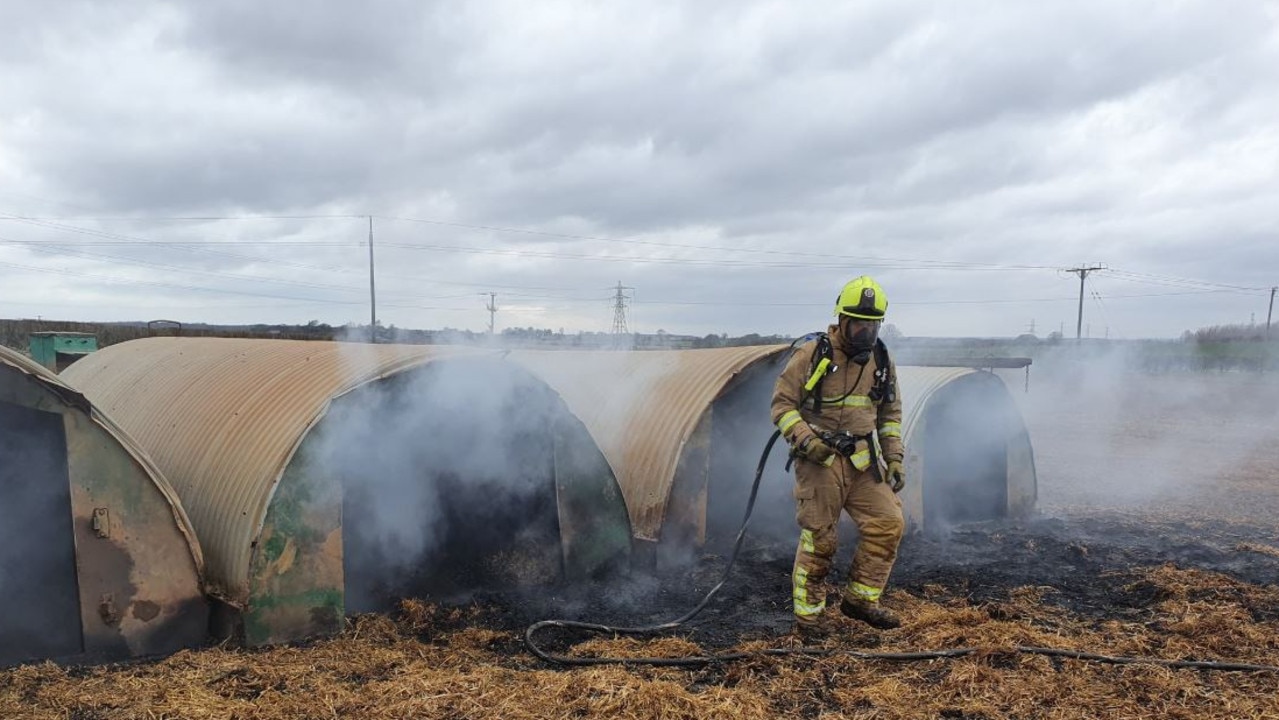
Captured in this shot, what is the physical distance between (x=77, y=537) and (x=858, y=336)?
189 inches

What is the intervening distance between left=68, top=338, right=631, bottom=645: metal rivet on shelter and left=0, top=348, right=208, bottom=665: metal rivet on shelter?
1.51 feet

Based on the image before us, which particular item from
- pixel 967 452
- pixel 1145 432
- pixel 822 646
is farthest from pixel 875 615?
pixel 1145 432

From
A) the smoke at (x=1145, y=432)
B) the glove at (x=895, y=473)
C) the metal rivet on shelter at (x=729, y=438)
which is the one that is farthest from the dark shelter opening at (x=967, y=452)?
the glove at (x=895, y=473)

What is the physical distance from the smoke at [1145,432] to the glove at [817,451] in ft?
25.9

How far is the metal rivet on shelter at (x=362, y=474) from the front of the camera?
206 inches

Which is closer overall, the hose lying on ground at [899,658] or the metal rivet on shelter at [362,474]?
the hose lying on ground at [899,658]

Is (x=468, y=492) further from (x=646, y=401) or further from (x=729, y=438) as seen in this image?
(x=729, y=438)

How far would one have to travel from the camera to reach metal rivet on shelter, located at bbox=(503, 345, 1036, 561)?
7.56 metres

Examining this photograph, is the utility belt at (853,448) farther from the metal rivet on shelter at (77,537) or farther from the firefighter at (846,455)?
the metal rivet on shelter at (77,537)

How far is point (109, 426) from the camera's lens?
479 centimetres

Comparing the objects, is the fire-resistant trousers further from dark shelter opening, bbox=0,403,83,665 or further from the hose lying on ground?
dark shelter opening, bbox=0,403,83,665

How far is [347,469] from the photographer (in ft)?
20.4

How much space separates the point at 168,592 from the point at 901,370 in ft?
26.8

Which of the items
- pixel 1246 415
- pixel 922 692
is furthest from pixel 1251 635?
pixel 1246 415
